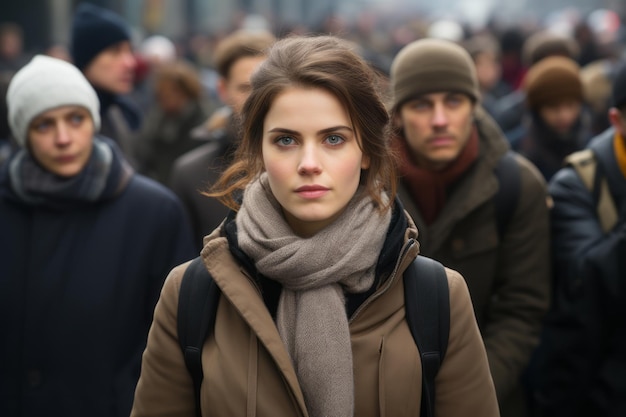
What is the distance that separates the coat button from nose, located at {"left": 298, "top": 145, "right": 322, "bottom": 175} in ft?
5.91

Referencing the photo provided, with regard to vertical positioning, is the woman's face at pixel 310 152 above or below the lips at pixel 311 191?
above

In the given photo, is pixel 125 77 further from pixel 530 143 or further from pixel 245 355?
pixel 245 355

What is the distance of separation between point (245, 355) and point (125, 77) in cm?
405

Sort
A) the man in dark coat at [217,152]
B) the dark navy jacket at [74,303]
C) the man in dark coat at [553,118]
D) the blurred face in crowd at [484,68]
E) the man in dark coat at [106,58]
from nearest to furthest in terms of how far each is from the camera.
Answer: the dark navy jacket at [74,303]
the man in dark coat at [217,152]
the man in dark coat at [553,118]
the man in dark coat at [106,58]
the blurred face in crowd at [484,68]

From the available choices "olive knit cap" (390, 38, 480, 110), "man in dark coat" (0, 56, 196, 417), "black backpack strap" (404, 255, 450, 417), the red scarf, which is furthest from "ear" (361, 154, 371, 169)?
"man in dark coat" (0, 56, 196, 417)

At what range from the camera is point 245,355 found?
9.09ft

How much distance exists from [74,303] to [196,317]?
4.47 ft

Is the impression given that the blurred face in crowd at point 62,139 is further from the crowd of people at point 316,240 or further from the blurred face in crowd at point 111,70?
the blurred face in crowd at point 111,70

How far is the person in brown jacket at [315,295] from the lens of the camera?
108 inches

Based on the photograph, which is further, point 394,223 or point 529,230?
point 529,230

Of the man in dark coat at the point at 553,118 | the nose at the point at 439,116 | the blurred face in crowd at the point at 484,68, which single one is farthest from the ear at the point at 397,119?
the blurred face in crowd at the point at 484,68

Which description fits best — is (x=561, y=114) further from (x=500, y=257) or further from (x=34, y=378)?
(x=34, y=378)

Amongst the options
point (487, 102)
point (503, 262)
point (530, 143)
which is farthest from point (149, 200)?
point (487, 102)

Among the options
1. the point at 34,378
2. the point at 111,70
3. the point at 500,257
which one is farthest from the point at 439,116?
the point at 111,70
